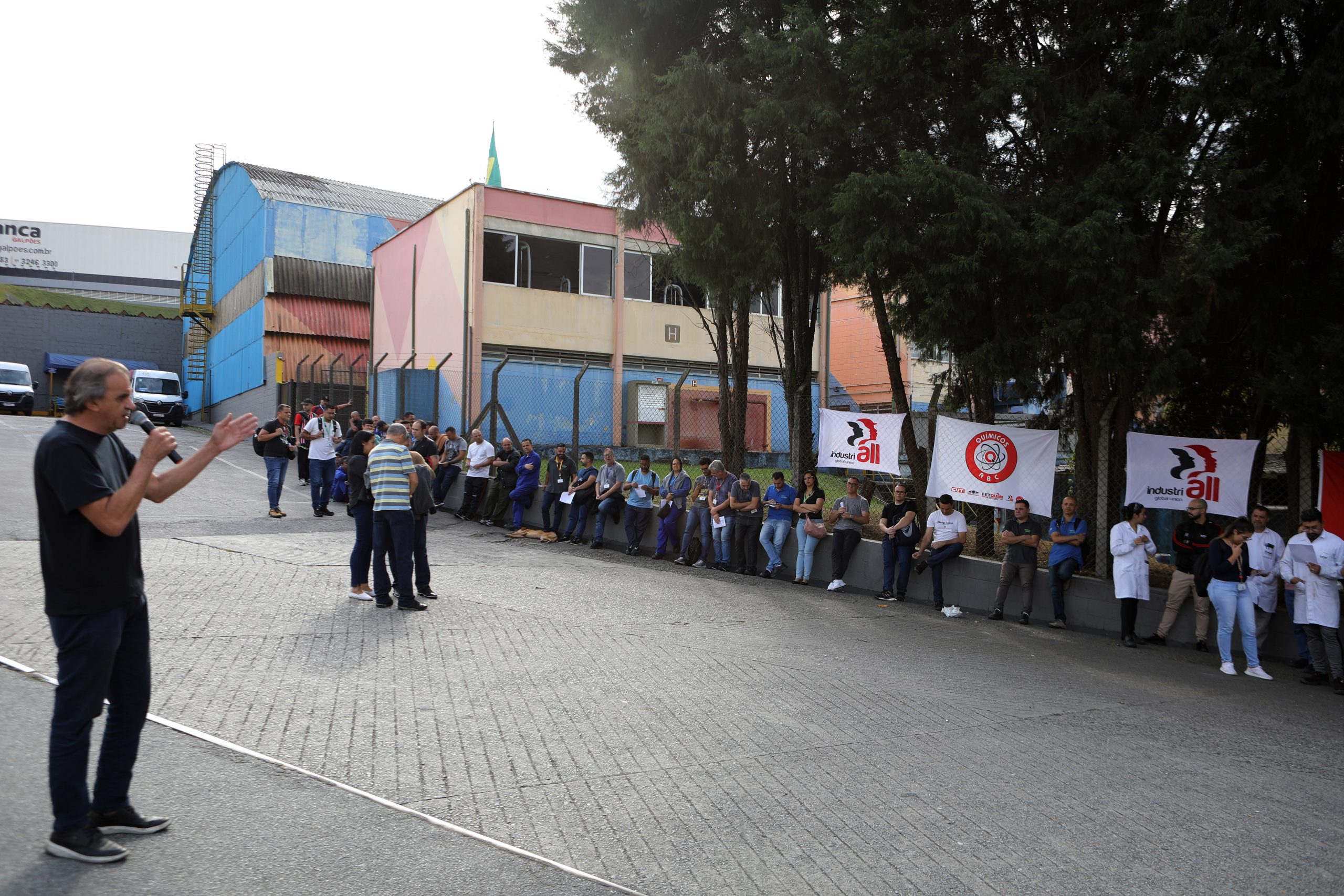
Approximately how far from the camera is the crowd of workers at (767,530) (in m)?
9.59

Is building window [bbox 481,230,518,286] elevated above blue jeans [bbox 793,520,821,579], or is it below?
above

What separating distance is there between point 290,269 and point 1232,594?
1336 inches

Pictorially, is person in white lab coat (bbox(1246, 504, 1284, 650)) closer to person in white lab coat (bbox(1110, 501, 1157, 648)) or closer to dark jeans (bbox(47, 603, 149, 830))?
person in white lab coat (bbox(1110, 501, 1157, 648))

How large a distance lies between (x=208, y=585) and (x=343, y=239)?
102 ft

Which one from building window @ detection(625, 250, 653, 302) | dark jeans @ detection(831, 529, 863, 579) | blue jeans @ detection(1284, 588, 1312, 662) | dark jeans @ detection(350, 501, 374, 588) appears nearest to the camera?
dark jeans @ detection(350, 501, 374, 588)

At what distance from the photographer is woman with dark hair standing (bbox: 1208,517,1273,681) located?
9711 millimetres

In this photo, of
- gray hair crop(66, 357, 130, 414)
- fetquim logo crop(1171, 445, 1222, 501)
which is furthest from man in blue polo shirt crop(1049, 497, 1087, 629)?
gray hair crop(66, 357, 130, 414)

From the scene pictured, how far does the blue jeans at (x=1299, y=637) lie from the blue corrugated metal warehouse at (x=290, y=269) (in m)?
30.6

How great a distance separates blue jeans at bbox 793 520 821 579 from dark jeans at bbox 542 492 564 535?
4.70m

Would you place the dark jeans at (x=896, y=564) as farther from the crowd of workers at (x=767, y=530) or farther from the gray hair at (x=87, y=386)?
the gray hair at (x=87, y=386)

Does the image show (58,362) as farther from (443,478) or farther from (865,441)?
(865,441)

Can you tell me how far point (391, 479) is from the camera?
9.59 metres

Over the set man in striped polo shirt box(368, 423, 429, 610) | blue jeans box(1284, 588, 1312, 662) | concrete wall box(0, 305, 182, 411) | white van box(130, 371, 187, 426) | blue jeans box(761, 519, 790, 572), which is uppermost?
concrete wall box(0, 305, 182, 411)

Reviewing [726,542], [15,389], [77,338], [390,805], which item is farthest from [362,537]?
[77,338]
